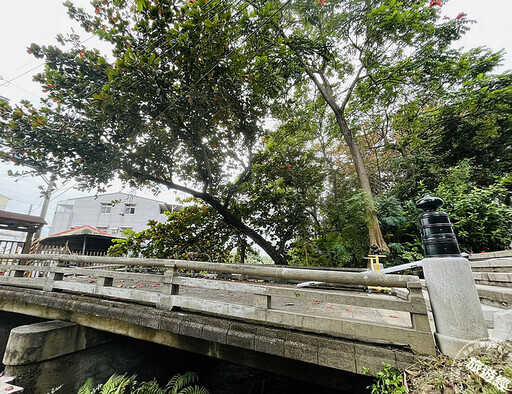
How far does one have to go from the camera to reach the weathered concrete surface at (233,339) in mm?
1896

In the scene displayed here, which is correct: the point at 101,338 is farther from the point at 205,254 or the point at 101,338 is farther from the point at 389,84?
the point at 389,84

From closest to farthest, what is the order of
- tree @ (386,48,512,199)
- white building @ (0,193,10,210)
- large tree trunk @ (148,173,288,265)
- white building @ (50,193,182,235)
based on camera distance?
tree @ (386,48,512,199) < large tree trunk @ (148,173,288,265) < white building @ (50,193,182,235) < white building @ (0,193,10,210)

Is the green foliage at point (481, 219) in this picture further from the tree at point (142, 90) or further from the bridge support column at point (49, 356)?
the bridge support column at point (49, 356)

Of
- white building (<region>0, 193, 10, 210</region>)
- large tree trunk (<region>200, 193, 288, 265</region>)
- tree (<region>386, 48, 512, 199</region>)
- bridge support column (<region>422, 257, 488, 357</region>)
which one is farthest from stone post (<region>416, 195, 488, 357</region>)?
white building (<region>0, 193, 10, 210</region>)

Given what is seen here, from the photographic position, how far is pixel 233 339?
7.64 ft

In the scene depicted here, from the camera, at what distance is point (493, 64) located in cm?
790

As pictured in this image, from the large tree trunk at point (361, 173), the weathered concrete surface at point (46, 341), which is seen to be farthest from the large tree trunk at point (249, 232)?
the weathered concrete surface at point (46, 341)

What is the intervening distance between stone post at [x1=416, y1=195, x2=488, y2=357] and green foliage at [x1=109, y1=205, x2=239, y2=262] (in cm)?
740

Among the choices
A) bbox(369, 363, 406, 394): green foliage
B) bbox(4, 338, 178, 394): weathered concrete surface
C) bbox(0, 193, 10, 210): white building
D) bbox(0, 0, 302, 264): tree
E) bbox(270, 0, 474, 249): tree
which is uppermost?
bbox(0, 193, 10, 210): white building

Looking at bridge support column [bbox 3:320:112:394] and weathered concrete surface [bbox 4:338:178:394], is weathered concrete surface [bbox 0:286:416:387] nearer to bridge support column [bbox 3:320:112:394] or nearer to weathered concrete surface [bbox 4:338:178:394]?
bridge support column [bbox 3:320:112:394]

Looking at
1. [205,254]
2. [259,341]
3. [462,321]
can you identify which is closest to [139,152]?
[205,254]

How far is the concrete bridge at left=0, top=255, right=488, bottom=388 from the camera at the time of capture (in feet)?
6.18

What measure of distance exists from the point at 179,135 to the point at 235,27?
3.67 m

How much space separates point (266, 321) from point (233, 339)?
0.43m
